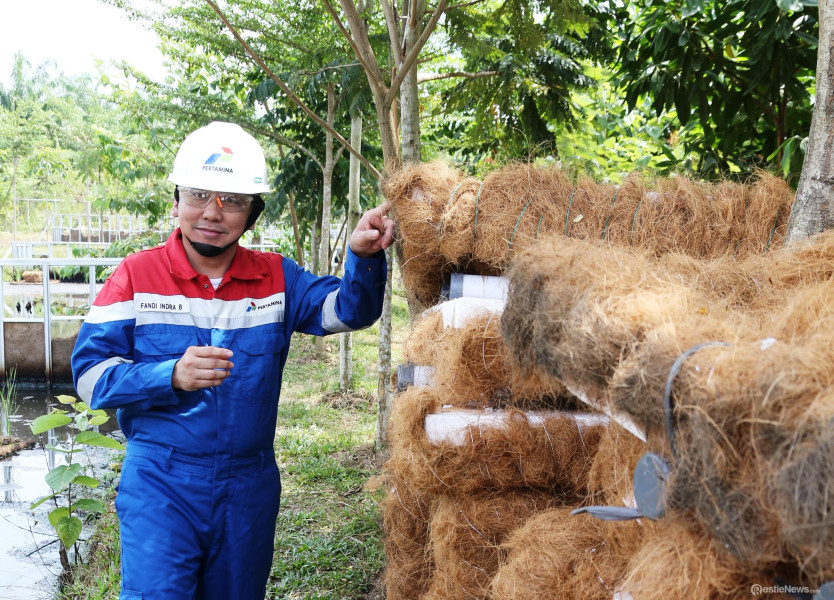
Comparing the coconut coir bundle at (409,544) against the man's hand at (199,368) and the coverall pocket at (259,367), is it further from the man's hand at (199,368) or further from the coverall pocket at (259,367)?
the man's hand at (199,368)

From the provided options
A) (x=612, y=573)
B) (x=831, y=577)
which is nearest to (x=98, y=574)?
(x=612, y=573)

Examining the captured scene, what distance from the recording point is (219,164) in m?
2.53

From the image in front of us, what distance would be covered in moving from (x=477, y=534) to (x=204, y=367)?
103 cm

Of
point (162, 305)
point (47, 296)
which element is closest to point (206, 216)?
point (162, 305)

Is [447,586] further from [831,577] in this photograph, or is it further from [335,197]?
[335,197]

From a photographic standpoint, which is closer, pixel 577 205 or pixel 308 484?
pixel 577 205

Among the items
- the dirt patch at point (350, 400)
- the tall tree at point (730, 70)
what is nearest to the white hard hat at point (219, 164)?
the tall tree at point (730, 70)

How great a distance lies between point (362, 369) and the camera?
29.6ft

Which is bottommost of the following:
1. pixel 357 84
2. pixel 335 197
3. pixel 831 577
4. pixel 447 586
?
pixel 447 586

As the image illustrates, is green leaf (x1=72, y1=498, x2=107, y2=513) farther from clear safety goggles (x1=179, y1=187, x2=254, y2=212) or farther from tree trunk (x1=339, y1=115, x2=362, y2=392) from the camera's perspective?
tree trunk (x1=339, y1=115, x2=362, y2=392)

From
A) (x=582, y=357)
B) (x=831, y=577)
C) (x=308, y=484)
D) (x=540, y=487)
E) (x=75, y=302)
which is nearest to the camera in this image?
(x=831, y=577)

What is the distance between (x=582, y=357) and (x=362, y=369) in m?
7.85

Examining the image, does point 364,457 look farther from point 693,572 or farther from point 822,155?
point 693,572

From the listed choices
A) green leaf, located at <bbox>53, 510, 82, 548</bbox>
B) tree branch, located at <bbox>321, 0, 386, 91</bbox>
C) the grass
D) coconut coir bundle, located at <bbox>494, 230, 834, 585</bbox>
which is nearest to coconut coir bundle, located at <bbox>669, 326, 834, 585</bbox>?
coconut coir bundle, located at <bbox>494, 230, 834, 585</bbox>
